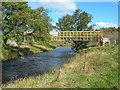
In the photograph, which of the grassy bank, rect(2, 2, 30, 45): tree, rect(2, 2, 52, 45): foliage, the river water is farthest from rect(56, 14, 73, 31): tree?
the grassy bank

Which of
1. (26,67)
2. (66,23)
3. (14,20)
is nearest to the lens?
(26,67)

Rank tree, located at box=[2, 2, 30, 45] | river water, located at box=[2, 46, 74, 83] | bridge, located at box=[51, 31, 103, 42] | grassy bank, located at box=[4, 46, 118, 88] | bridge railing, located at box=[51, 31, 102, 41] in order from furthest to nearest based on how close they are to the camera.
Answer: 1. bridge railing, located at box=[51, 31, 102, 41]
2. bridge, located at box=[51, 31, 103, 42]
3. tree, located at box=[2, 2, 30, 45]
4. river water, located at box=[2, 46, 74, 83]
5. grassy bank, located at box=[4, 46, 118, 88]

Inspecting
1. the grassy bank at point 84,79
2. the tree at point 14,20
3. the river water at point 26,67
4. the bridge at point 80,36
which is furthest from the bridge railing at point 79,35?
the grassy bank at point 84,79

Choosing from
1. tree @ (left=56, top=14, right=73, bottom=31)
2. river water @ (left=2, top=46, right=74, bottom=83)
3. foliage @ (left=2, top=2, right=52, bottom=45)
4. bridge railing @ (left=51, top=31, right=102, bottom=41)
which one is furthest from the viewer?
tree @ (left=56, top=14, right=73, bottom=31)

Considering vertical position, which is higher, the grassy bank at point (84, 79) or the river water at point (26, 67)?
the grassy bank at point (84, 79)

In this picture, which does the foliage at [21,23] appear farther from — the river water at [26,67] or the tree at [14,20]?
the river water at [26,67]

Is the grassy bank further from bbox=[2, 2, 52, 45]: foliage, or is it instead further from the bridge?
the bridge

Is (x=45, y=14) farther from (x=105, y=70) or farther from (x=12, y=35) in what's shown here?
(x=105, y=70)

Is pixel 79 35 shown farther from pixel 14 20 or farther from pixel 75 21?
pixel 75 21

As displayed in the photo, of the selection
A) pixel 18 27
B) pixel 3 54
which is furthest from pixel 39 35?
pixel 3 54

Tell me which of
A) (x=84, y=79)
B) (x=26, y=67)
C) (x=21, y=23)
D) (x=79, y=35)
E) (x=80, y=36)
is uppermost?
(x=21, y=23)

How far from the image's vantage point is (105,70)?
15.8m

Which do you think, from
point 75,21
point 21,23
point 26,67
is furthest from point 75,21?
point 26,67

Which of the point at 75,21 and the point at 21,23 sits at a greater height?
the point at 75,21
